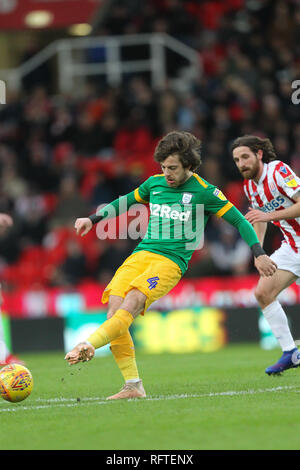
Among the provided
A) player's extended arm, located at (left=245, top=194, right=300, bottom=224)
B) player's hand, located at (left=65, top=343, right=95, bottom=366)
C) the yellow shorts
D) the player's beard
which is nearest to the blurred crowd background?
the player's beard

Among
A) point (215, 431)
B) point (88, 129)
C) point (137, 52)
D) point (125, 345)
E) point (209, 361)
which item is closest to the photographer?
point (215, 431)

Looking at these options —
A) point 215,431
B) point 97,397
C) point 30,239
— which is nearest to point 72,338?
point 30,239

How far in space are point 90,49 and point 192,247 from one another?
12.5 metres

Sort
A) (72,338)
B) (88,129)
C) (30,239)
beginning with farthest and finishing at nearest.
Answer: (88,129) → (30,239) → (72,338)

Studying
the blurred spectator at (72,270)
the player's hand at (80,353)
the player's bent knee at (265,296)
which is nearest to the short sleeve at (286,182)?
the player's bent knee at (265,296)

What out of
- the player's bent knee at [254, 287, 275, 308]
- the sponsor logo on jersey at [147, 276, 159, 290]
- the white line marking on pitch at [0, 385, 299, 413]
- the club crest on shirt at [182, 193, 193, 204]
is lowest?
the white line marking on pitch at [0, 385, 299, 413]

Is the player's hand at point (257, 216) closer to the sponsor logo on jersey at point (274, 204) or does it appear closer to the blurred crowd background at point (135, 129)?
the sponsor logo on jersey at point (274, 204)

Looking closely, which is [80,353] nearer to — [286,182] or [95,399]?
[95,399]

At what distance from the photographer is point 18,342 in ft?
46.9

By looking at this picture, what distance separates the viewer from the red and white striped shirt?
8.50 meters

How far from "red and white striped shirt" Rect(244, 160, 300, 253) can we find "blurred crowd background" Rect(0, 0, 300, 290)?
5.84 meters

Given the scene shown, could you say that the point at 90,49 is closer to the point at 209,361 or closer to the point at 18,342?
the point at 18,342

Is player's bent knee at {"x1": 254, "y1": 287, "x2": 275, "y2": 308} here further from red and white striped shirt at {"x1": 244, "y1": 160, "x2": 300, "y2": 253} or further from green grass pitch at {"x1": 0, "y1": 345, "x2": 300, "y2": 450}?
green grass pitch at {"x1": 0, "y1": 345, "x2": 300, "y2": 450}

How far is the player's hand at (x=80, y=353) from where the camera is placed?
6594mm
